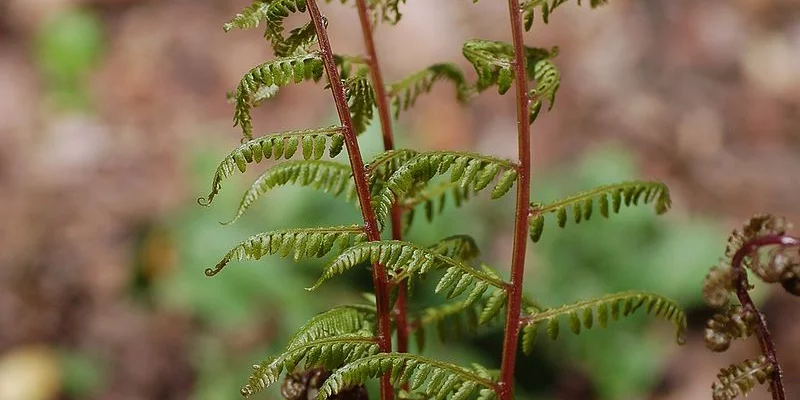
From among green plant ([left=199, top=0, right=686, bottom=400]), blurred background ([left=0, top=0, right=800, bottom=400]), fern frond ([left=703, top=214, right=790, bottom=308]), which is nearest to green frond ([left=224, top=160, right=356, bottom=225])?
green plant ([left=199, top=0, right=686, bottom=400])

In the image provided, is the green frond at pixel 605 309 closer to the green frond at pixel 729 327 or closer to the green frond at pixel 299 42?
the green frond at pixel 729 327

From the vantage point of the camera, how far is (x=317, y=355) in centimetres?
113

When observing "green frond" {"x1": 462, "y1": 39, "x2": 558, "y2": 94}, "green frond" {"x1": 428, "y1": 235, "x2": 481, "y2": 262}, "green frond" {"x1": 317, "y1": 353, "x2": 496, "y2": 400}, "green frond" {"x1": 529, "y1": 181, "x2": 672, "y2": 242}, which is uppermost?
"green frond" {"x1": 462, "y1": 39, "x2": 558, "y2": 94}

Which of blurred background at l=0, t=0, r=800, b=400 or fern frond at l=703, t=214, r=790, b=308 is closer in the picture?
fern frond at l=703, t=214, r=790, b=308

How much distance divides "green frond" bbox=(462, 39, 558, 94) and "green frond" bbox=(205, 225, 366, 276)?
9.6 inches

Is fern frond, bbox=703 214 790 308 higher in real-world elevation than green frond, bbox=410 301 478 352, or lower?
higher

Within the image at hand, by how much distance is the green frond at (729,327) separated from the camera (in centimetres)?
111

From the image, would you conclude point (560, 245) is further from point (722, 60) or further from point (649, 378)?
point (722, 60)

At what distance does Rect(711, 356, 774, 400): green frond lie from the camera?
1.12 meters

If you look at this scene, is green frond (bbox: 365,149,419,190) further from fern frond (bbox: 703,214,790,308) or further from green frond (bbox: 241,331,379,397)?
fern frond (bbox: 703,214,790,308)

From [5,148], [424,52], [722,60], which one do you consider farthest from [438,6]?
[5,148]

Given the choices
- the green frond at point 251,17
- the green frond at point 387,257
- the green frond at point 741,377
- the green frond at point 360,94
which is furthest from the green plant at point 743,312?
the green frond at point 251,17

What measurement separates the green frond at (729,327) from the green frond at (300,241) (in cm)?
43

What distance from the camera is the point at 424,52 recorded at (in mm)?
4898
